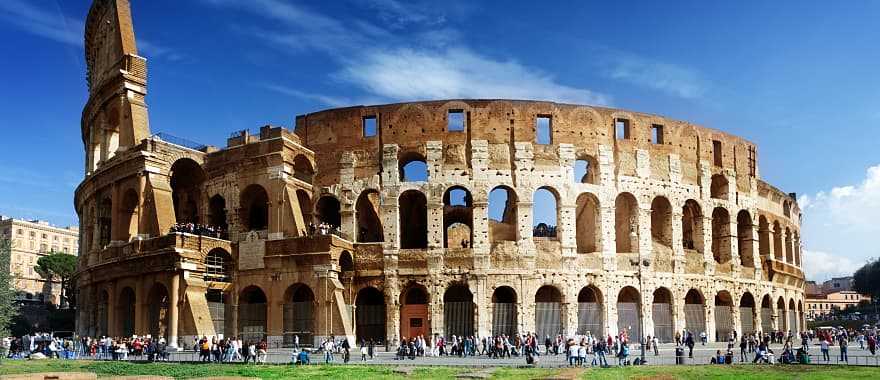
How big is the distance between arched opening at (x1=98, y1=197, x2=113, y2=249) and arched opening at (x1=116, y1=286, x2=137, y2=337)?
4.45 m

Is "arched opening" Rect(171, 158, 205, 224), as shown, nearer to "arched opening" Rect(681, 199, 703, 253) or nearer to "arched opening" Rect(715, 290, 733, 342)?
"arched opening" Rect(681, 199, 703, 253)

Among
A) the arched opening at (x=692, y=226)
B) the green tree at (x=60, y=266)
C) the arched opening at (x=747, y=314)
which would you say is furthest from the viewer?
the green tree at (x=60, y=266)

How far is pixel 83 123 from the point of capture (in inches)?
1969

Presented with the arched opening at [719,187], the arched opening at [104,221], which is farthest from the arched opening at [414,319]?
the arched opening at [719,187]

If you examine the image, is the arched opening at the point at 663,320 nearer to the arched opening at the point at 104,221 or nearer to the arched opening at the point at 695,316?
the arched opening at the point at 695,316

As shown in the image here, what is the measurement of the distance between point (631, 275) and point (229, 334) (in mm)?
17801

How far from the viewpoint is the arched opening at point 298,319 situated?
3706 centimetres

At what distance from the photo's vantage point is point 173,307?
35312 mm

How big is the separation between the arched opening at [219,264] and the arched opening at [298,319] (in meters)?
3.07

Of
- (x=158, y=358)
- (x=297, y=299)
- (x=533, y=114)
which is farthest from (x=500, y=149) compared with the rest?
(x=158, y=358)

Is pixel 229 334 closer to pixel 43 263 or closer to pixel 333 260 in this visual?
pixel 333 260

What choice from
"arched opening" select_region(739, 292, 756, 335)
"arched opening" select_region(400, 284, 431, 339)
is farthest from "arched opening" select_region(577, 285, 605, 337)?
"arched opening" select_region(739, 292, 756, 335)

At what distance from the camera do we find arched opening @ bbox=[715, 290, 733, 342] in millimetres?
43250

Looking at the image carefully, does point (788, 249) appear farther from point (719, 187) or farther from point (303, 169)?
point (303, 169)
